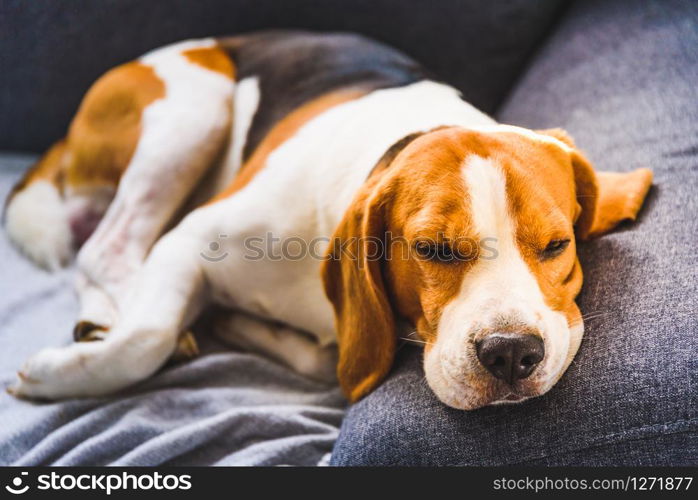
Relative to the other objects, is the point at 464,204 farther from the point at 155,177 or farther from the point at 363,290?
the point at 155,177

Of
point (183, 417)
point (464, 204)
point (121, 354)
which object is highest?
point (464, 204)

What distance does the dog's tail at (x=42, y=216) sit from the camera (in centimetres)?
208

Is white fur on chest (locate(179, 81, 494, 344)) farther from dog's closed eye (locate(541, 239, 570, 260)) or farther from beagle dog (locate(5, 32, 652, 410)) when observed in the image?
dog's closed eye (locate(541, 239, 570, 260))

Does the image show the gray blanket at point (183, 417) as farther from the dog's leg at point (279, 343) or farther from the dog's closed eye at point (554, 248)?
the dog's closed eye at point (554, 248)

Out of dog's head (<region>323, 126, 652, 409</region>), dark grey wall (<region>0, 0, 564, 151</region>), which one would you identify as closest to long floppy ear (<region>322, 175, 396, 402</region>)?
dog's head (<region>323, 126, 652, 409</region>)

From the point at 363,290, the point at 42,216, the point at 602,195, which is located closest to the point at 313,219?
the point at 363,290

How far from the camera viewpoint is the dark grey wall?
2.22 metres

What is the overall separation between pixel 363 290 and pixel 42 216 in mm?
1245

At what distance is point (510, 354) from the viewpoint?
1.14 meters

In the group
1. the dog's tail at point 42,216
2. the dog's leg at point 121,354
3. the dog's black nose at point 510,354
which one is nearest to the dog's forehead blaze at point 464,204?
the dog's black nose at point 510,354

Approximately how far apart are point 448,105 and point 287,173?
436 millimetres

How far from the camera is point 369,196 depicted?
1.38 metres

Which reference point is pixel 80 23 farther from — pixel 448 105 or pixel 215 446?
pixel 215 446

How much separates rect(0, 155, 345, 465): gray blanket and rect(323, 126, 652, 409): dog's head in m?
0.21
